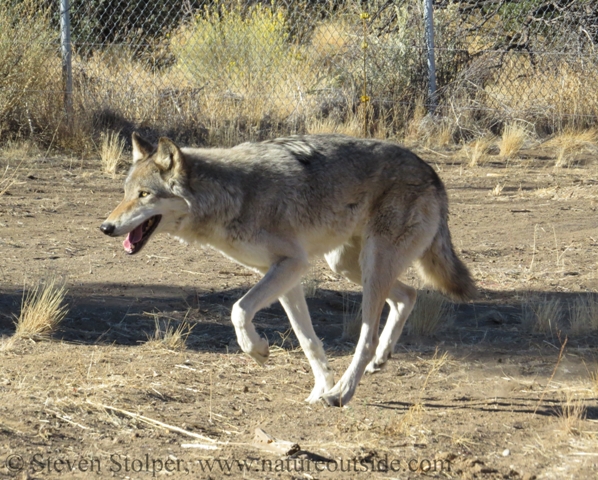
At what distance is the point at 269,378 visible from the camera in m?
5.33

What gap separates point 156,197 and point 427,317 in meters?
2.28

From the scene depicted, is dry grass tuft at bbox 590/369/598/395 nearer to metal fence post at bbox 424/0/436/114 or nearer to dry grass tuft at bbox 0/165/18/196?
dry grass tuft at bbox 0/165/18/196

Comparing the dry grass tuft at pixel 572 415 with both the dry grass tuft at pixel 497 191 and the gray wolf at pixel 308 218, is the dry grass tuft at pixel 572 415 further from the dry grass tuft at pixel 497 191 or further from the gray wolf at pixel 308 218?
the dry grass tuft at pixel 497 191

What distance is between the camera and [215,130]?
482 inches

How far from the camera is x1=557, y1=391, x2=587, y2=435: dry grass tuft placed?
438 cm

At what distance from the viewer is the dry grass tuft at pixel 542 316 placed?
239 inches

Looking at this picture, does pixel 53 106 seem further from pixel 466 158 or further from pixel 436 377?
pixel 436 377

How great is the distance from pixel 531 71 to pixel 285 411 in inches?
412

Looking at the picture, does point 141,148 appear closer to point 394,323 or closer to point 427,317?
point 394,323

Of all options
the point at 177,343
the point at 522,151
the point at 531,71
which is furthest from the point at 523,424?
the point at 531,71

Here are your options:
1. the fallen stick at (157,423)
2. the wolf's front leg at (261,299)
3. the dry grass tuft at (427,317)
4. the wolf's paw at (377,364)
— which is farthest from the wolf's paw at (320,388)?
the dry grass tuft at (427,317)

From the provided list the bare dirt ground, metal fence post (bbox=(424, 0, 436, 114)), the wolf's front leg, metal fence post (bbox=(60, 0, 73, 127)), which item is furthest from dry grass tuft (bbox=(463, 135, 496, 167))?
the wolf's front leg
